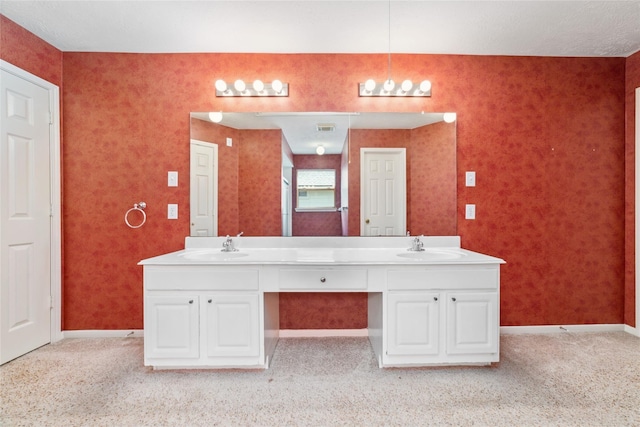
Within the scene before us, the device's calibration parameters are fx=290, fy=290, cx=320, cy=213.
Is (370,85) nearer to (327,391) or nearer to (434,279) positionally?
(434,279)

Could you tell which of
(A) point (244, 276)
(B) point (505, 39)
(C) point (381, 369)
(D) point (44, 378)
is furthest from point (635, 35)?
(D) point (44, 378)

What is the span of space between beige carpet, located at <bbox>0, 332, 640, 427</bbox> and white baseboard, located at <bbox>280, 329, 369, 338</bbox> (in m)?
0.22

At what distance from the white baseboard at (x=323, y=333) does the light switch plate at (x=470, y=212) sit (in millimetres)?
1251

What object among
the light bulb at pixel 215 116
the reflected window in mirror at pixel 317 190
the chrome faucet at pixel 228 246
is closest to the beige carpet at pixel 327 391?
the chrome faucet at pixel 228 246

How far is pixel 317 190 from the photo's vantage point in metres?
2.37

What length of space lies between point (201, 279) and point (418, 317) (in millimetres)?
1349

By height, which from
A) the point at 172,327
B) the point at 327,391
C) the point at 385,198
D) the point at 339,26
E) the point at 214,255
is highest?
the point at 339,26

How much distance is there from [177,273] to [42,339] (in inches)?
56.4

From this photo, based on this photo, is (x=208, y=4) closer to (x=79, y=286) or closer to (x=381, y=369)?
(x=79, y=286)

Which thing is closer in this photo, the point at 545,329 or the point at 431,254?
the point at 431,254

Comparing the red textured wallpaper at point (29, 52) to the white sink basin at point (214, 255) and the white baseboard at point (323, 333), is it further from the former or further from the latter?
the white baseboard at point (323, 333)

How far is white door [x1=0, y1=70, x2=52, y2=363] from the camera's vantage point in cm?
198

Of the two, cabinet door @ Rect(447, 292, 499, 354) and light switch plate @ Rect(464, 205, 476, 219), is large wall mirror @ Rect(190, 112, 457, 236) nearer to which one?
light switch plate @ Rect(464, 205, 476, 219)

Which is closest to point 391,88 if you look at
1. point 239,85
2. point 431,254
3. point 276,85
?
point 276,85
